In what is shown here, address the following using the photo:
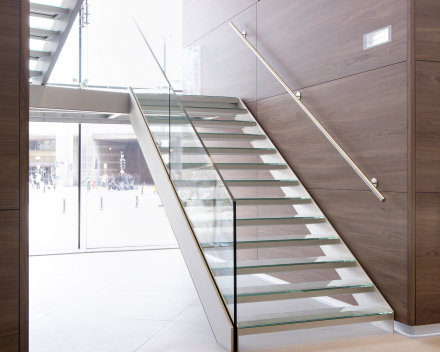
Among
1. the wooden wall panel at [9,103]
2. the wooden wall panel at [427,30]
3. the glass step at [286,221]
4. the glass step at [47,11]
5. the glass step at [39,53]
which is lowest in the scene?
the glass step at [286,221]

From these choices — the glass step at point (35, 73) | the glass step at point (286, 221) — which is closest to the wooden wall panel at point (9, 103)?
the glass step at point (286, 221)

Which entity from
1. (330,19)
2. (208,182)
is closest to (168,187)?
(208,182)

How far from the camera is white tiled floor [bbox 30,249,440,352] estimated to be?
366 centimetres

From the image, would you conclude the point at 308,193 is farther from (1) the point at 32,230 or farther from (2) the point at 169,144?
(1) the point at 32,230

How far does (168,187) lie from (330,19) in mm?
2317

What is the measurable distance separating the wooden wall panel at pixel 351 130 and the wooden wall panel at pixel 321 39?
0.13 meters

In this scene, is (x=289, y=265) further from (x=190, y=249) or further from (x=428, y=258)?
(x=428, y=258)

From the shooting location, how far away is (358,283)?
421cm

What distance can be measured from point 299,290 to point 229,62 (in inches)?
151

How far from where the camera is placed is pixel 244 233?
21.0 ft

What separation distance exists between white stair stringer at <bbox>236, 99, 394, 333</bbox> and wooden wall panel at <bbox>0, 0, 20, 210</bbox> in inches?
121

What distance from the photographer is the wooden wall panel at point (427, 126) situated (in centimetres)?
382

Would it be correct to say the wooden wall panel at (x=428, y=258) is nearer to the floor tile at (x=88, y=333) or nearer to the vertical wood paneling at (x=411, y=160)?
the vertical wood paneling at (x=411, y=160)

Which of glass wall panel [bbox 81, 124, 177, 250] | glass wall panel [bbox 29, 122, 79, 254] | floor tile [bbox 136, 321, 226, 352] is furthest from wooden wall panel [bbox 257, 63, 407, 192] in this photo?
glass wall panel [bbox 29, 122, 79, 254]
